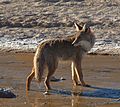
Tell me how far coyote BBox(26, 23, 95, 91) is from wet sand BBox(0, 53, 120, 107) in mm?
235

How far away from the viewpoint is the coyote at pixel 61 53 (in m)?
12.7

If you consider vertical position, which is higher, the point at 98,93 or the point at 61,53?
the point at 61,53

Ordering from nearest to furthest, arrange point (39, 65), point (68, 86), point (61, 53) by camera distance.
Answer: point (39, 65) → point (68, 86) → point (61, 53)

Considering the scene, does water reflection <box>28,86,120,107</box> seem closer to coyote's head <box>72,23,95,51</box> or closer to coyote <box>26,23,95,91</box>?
coyote <box>26,23,95,91</box>

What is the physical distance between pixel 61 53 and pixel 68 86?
0.73 metres

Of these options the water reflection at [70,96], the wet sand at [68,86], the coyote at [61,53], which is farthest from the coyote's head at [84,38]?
the water reflection at [70,96]

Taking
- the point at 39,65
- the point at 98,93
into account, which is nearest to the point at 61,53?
the point at 39,65

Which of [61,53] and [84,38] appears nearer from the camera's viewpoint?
[61,53]

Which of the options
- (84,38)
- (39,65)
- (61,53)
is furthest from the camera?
(84,38)

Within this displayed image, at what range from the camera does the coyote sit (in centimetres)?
1271

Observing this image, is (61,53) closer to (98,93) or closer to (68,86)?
(68,86)

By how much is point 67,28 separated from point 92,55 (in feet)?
16.5

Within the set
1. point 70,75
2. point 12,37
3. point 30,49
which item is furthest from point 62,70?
point 12,37

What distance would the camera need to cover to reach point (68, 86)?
13008 mm
